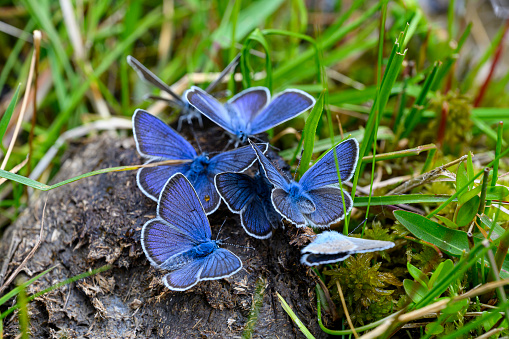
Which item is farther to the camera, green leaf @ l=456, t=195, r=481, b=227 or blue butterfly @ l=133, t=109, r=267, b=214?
blue butterfly @ l=133, t=109, r=267, b=214

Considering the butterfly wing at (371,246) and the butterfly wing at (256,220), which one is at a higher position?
the butterfly wing at (371,246)

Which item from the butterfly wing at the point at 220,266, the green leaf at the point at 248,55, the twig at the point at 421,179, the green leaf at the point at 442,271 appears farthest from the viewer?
the green leaf at the point at 248,55

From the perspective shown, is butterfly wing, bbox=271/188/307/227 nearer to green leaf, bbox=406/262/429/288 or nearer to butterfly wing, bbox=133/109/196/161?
green leaf, bbox=406/262/429/288

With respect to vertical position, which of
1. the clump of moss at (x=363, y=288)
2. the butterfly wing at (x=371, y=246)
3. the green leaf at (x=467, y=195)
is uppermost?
the green leaf at (x=467, y=195)

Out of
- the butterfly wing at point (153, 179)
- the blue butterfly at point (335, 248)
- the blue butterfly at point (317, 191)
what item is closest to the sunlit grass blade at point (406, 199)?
the blue butterfly at point (317, 191)

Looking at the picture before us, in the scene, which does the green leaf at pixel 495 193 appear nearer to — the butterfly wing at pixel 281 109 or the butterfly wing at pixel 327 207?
the butterfly wing at pixel 327 207

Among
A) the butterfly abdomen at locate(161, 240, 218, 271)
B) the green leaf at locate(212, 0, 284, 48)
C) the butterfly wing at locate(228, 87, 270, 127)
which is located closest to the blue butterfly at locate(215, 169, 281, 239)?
the butterfly abdomen at locate(161, 240, 218, 271)

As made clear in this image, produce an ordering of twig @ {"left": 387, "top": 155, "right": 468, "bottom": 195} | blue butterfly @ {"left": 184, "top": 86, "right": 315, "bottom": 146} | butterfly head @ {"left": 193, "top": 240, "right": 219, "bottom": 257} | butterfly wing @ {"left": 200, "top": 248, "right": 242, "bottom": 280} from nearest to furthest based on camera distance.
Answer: butterfly wing @ {"left": 200, "top": 248, "right": 242, "bottom": 280} → butterfly head @ {"left": 193, "top": 240, "right": 219, "bottom": 257} → twig @ {"left": 387, "top": 155, "right": 468, "bottom": 195} → blue butterfly @ {"left": 184, "top": 86, "right": 315, "bottom": 146}
